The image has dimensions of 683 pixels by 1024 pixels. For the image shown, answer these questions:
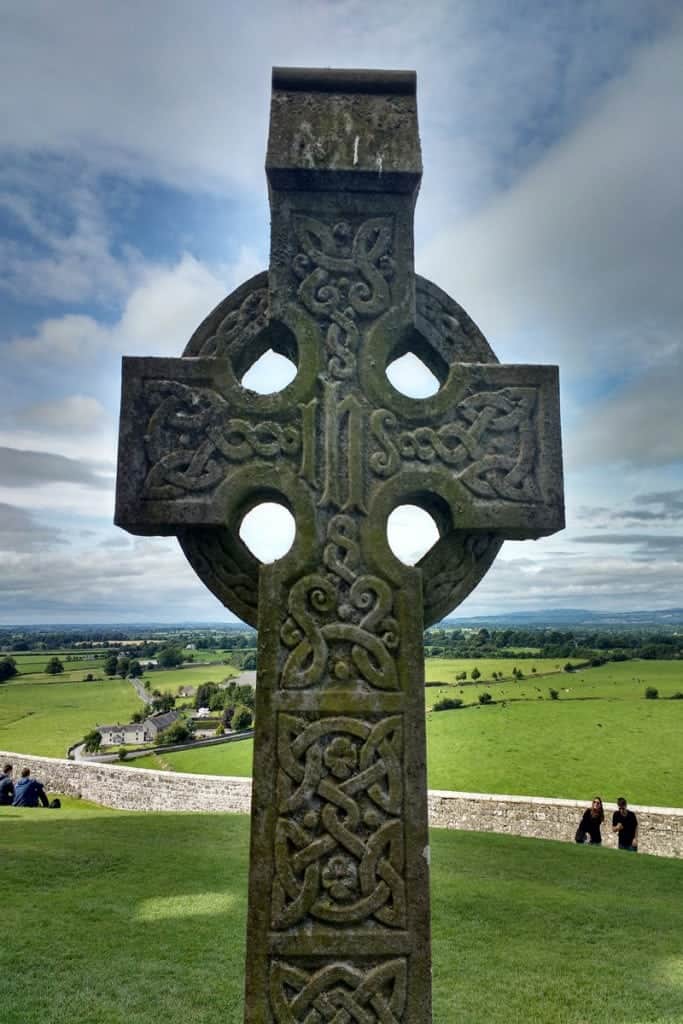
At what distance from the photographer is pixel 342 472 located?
2682 millimetres

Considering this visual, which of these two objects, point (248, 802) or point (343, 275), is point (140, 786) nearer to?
point (248, 802)

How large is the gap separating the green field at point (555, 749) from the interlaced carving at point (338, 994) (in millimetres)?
16496

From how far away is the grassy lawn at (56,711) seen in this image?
2683 centimetres

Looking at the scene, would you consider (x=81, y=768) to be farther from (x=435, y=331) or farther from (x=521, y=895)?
(x=435, y=331)

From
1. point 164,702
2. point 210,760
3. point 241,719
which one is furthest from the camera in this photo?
point 164,702

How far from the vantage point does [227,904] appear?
7078mm

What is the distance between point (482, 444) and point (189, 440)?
4.03 feet

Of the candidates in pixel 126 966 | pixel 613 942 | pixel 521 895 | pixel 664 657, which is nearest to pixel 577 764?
pixel 521 895

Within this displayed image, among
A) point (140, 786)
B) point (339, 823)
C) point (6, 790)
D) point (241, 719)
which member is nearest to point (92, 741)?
point (241, 719)

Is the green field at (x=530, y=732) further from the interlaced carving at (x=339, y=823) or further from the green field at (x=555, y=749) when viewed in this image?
the interlaced carving at (x=339, y=823)

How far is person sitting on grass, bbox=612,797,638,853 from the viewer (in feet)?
38.7

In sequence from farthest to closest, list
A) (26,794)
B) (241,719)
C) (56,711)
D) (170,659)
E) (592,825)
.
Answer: (170,659), (56,711), (241,719), (26,794), (592,825)

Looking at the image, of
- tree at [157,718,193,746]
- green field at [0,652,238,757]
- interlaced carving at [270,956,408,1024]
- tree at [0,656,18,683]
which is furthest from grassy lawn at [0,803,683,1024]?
tree at [0,656,18,683]

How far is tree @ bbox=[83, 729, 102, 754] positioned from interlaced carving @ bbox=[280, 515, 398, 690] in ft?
88.5
